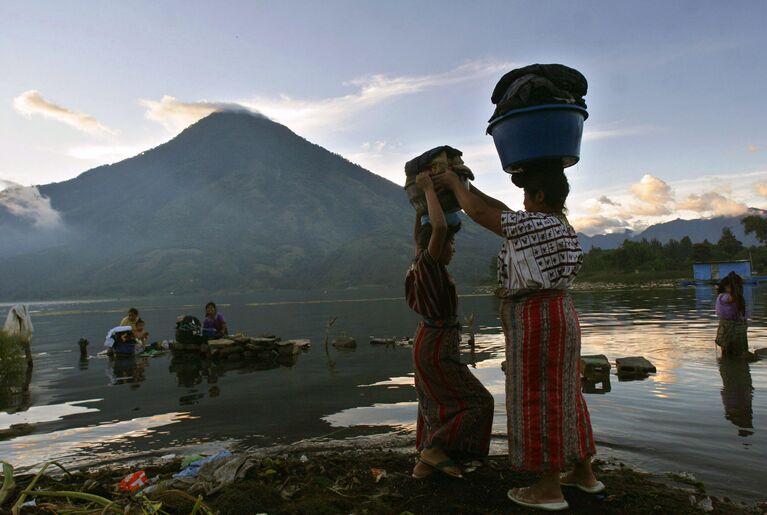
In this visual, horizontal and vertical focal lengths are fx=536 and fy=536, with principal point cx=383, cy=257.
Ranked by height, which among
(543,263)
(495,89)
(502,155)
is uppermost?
(495,89)

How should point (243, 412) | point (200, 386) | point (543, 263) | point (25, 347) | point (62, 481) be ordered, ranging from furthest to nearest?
point (25, 347), point (200, 386), point (243, 412), point (62, 481), point (543, 263)

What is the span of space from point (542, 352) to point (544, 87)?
1683mm

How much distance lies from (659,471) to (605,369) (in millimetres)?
5842

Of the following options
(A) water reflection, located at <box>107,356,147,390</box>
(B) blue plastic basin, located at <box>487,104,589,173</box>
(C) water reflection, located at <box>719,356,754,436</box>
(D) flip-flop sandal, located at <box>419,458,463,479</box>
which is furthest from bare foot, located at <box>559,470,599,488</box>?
(A) water reflection, located at <box>107,356,147,390</box>

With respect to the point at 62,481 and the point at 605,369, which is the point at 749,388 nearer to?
the point at 605,369

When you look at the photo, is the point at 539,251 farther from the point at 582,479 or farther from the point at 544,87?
the point at 582,479

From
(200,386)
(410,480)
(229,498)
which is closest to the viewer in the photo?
(229,498)

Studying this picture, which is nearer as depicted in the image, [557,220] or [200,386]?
[557,220]

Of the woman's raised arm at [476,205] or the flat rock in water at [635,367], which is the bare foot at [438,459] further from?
the flat rock in water at [635,367]

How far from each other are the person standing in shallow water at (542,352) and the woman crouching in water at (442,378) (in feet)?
2.12

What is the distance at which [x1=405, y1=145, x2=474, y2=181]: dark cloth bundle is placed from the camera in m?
4.03

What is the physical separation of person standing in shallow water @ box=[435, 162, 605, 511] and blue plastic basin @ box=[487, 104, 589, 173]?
39 centimetres

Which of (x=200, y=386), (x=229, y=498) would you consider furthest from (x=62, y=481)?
(x=200, y=386)

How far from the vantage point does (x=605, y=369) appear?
10453mm
